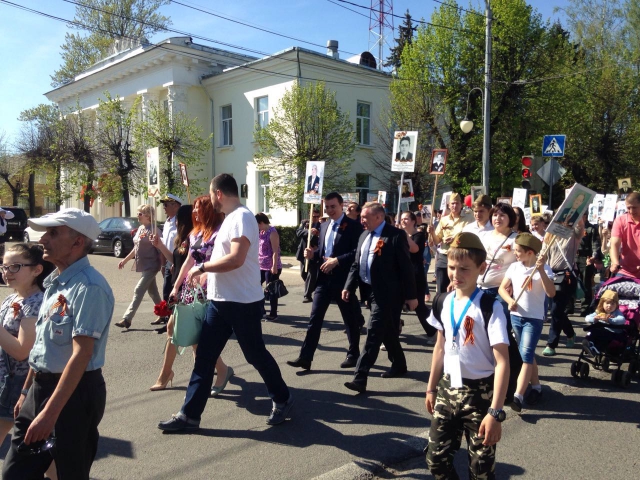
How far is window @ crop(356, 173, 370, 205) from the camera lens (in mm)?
29547

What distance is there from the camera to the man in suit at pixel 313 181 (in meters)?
11.1

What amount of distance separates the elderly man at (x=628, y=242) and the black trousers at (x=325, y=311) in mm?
3045

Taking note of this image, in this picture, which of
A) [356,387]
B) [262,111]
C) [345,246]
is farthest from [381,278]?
[262,111]

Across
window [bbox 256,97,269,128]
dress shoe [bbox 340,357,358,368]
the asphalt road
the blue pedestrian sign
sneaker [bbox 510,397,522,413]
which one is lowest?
the asphalt road

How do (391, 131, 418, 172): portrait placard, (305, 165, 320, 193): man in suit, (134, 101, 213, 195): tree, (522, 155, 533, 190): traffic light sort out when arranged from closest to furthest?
1. (305, 165, 320, 193): man in suit
2. (391, 131, 418, 172): portrait placard
3. (522, 155, 533, 190): traffic light
4. (134, 101, 213, 195): tree

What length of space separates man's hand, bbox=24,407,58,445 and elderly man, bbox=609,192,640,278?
6.10 meters

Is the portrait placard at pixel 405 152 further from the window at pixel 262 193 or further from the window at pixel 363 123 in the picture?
the window at pixel 363 123

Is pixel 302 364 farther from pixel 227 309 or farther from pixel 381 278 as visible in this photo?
pixel 227 309

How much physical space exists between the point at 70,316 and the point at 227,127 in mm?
29621

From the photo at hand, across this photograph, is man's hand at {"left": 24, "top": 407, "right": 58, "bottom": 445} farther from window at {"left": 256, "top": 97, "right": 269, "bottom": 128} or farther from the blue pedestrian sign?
window at {"left": 256, "top": 97, "right": 269, "bottom": 128}

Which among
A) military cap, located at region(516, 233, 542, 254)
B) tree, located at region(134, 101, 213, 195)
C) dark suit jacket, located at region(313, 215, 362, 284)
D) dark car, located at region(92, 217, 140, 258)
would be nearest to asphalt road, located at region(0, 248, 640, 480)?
dark suit jacket, located at region(313, 215, 362, 284)

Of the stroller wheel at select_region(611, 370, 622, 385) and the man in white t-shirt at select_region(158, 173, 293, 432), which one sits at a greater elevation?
the man in white t-shirt at select_region(158, 173, 293, 432)

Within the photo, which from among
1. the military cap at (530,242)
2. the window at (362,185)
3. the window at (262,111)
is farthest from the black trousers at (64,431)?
the window at (362,185)

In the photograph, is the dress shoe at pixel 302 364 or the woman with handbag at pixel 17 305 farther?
the dress shoe at pixel 302 364
